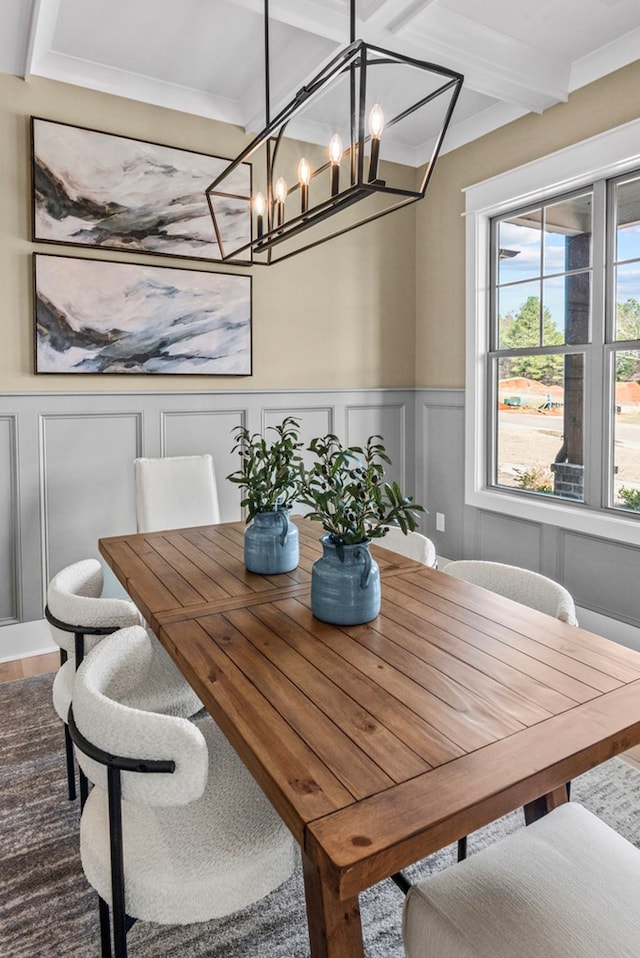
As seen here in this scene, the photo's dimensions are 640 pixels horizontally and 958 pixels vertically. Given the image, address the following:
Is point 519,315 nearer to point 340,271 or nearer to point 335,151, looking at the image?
point 340,271

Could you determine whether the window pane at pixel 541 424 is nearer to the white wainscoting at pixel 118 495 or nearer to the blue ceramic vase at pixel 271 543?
the white wainscoting at pixel 118 495

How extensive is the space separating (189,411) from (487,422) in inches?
70.5

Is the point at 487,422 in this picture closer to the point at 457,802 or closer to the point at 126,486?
the point at 126,486

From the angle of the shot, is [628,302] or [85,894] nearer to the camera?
[85,894]

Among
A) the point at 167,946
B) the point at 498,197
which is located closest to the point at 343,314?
the point at 498,197

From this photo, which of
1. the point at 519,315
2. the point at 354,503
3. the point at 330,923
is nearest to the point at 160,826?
the point at 330,923

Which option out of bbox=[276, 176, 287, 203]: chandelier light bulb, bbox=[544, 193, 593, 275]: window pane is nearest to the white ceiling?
bbox=[544, 193, 593, 275]: window pane

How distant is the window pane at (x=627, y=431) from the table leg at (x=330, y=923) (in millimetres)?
2628

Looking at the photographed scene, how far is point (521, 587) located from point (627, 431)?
5.18ft

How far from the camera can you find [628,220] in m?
3.02

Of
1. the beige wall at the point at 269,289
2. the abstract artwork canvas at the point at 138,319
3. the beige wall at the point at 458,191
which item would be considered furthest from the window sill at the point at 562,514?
the abstract artwork canvas at the point at 138,319

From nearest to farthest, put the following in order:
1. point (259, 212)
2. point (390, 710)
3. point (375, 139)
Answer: point (390, 710)
point (375, 139)
point (259, 212)

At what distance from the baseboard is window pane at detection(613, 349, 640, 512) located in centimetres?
299

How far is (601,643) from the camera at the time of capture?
4.87 ft
